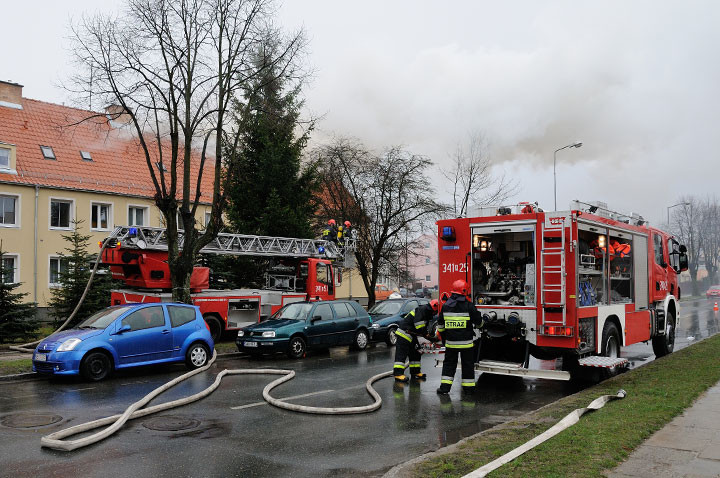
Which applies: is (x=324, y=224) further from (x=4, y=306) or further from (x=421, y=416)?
(x=421, y=416)

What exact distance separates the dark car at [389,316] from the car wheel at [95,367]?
7.61 meters

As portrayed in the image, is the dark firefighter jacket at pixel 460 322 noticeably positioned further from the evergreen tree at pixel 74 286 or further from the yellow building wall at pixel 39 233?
the yellow building wall at pixel 39 233

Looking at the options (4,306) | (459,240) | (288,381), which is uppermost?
(459,240)

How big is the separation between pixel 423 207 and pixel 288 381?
13550 millimetres

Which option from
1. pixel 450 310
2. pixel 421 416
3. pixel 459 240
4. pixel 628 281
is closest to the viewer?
pixel 421 416

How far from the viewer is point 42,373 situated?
10617 millimetres

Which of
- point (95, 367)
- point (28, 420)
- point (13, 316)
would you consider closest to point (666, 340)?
point (95, 367)

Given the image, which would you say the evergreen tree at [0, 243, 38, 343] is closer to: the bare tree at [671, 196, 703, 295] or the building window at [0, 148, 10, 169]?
the building window at [0, 148, 10, 169]

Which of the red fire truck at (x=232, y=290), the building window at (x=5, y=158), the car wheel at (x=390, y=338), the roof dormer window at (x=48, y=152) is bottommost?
the car wheel at (x=390, y=338)

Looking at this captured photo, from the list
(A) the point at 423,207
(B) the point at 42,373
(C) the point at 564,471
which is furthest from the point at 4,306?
(C) the point at 564,471

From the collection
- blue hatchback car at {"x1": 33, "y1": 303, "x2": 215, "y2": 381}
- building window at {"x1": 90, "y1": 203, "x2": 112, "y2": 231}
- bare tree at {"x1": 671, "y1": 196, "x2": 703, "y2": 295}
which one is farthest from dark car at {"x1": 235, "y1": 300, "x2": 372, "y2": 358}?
bare tree at {"x1": 671, "y1": 196, "x2": 703, "y2": 295}

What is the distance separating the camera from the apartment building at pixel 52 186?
24.8 m

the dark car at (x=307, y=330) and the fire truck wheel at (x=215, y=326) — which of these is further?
the fire truck wheel at (x=215, y=326)

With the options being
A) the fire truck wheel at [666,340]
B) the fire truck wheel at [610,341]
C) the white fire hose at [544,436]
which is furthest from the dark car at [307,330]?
the white fire hose at [544,436]
